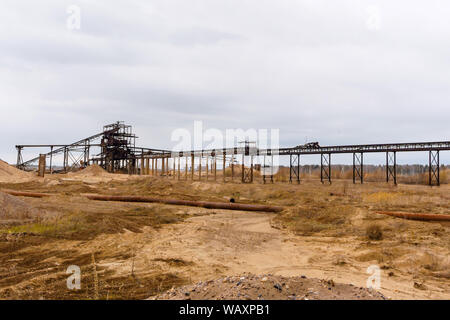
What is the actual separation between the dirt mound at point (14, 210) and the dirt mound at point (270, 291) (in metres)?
9.10

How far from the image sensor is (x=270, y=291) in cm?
411

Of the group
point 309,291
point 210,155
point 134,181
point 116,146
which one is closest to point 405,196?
point 309,291

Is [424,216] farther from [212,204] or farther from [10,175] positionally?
[10,175]

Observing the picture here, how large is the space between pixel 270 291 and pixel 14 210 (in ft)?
35.2

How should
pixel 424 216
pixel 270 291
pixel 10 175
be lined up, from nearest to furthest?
pixel 270 291
pixel 424 216
pixel 10 175

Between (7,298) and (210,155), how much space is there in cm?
3302

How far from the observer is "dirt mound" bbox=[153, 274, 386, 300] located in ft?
13.1

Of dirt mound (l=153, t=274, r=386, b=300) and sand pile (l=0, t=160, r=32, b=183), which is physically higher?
sand pile (l=0, t=160, r=32, b=183)

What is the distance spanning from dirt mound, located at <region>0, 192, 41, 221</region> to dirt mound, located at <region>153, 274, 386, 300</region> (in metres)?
9.10
